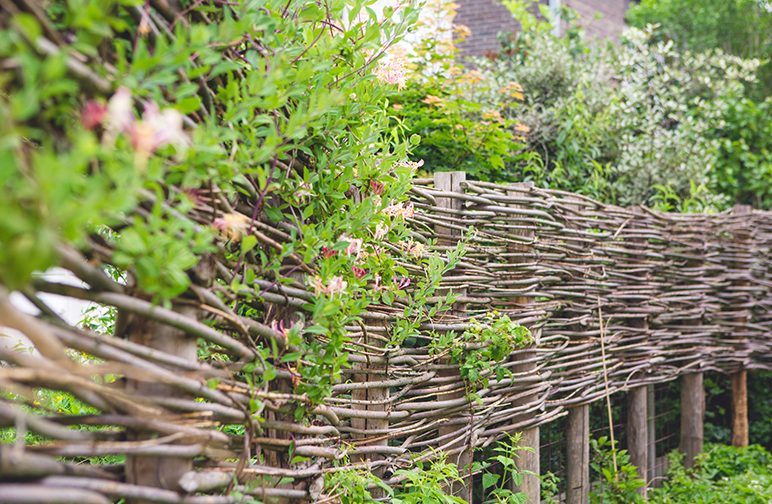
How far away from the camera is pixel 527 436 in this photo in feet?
9.62

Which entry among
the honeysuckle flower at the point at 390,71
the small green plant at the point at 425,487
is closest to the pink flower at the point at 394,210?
the honeysuckle flower at the point at 390,71

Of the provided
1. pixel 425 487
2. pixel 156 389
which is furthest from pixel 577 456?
pixel 156 389

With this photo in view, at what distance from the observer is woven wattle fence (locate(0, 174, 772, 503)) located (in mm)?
994

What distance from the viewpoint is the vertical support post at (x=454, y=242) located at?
249cm

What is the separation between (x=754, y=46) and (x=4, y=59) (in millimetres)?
10135

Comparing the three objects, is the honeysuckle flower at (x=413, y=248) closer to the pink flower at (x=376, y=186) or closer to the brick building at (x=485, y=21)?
the pink flower at (x=376, y=186)

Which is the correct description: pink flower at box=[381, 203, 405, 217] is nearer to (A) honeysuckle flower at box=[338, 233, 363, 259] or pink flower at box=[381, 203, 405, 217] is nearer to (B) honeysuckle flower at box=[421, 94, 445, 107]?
(A) honeysuckle flower at box=[338, 233, 363, 259]

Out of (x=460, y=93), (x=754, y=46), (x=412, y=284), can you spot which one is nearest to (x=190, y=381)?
(x=412, y=284)

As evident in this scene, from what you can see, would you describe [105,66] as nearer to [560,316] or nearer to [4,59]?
[4,59]

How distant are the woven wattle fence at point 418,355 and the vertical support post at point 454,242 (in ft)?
0.03

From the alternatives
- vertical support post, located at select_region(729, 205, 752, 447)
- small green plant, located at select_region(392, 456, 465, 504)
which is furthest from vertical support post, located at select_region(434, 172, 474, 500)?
vertical support post, located at select_region(729, 205, 752, 447)

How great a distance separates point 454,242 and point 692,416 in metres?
3.60

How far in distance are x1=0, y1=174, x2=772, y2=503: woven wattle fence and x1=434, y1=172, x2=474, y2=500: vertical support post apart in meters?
0.01

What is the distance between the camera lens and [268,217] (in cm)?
149
